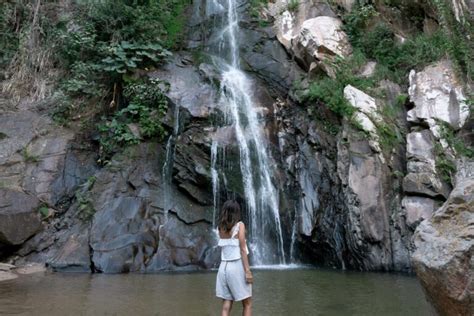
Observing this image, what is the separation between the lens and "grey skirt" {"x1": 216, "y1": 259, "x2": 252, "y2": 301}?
4.53m

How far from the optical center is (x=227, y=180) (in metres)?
11.6

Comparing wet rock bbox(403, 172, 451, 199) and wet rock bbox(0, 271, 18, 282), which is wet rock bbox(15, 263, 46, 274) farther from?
wet rock bbox(403, 172, 451, 199)

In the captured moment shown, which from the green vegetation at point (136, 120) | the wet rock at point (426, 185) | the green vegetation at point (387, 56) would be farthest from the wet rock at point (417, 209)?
the green vegetation at point (136, 120)

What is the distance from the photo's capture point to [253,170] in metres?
11.8

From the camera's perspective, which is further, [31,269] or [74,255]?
[74,255]

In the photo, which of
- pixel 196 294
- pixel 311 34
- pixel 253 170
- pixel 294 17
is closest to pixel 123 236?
pixel 253 170

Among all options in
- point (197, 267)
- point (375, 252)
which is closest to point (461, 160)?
point (375, 252)

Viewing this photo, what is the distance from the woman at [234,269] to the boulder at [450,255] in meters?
1.55

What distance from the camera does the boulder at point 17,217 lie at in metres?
10.3

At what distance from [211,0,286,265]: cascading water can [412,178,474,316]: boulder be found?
7044 millimetres

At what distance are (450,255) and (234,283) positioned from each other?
194 centimetres

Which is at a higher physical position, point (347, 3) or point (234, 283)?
point (347, 3)

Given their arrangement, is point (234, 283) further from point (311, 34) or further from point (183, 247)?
point (311, 34)

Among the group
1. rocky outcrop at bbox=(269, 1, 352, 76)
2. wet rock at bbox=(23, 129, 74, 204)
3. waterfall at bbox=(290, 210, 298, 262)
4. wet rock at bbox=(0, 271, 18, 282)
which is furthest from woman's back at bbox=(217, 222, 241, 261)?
rocky outcrop at bbox=(269, 1, 352, 76)
